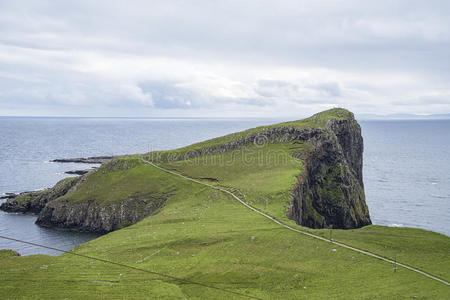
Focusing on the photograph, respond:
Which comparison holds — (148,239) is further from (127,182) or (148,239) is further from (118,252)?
(127,182)

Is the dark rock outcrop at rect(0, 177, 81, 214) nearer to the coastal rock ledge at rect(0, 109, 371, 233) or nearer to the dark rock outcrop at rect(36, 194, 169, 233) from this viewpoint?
the coastal rock ledge at rect(0, 109, 371, 233)

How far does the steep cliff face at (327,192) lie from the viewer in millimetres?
79438

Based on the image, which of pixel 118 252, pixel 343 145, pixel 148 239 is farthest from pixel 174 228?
pixel 343 145

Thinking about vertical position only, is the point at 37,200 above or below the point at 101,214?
above

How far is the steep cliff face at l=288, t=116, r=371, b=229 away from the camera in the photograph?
79438 millimetres

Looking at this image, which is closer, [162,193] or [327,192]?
[162,193]

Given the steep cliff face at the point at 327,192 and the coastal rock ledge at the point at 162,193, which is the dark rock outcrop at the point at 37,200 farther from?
the steep cliff face at the point at 327,192

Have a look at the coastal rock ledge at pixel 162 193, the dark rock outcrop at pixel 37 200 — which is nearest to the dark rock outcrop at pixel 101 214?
the coastal rock ledge at pixel 162 193

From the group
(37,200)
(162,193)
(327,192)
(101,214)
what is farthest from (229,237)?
(37,200)

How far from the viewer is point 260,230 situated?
5169cm

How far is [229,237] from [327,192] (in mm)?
46094

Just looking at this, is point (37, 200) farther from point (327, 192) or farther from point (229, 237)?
point (327, 192)

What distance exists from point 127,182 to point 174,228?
36.1 m

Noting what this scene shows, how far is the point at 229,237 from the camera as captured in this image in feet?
163
